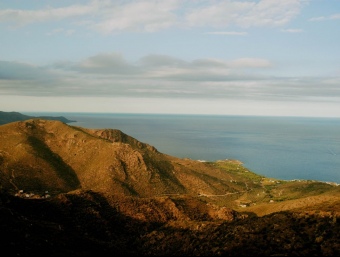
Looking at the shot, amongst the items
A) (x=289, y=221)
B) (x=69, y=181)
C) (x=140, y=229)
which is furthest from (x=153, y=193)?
(x=289, y=221)

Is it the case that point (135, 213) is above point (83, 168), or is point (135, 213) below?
above

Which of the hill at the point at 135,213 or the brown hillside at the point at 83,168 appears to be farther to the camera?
the brown hillside at the point at 83,168

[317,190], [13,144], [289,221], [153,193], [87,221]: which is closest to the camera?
[289,221]

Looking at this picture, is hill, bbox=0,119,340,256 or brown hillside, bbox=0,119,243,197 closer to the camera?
hill, bbox=0,119,340,256

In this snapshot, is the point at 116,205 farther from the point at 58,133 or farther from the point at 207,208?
the point at 58,133

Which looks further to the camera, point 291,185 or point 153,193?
point 291,185

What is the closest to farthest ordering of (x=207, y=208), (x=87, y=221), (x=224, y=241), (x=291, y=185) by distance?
(x=224, y=241)
(x=87, y=221)
(x=207, y=208)
(x=291, y=185)

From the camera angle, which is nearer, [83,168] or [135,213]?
[135,213]

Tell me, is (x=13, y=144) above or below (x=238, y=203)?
above
